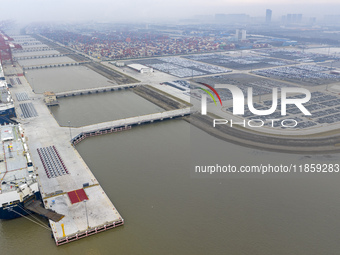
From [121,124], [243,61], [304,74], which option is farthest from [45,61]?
[304,74]

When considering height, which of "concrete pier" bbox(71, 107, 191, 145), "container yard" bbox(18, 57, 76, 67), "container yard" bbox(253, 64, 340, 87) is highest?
"container yard" bbox(18, 57, 76, 67)

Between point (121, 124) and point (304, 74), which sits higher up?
point (304, 74)

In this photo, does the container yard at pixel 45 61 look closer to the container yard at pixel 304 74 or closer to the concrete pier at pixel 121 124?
the concrete pier at pixel 121 124

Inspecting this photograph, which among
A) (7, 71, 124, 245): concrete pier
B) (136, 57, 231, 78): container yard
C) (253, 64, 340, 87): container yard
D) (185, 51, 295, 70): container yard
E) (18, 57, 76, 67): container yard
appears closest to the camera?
(7, 71, 124, 245): concrete pier

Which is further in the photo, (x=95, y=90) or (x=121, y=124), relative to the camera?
(x=95, y=90)

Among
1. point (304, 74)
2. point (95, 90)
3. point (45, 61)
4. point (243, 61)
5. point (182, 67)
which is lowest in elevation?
point (95, 90)

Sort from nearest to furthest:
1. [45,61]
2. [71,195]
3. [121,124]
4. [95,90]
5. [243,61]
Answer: [71,195] → [121,124] → [95,90] → [243,61] → [45,61]

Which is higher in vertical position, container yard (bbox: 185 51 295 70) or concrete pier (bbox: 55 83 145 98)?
container yard (bbox: 185 51 295 70)

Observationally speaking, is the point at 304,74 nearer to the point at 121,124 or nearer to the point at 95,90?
the point at 95,90

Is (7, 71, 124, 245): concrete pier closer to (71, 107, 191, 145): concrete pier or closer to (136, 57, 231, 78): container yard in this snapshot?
(71, 107, 191, 145): concrete pier

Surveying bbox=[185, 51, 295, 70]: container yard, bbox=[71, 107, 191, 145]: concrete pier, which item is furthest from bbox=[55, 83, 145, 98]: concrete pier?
bbox=[185, 51, 295, 70]: container yard
